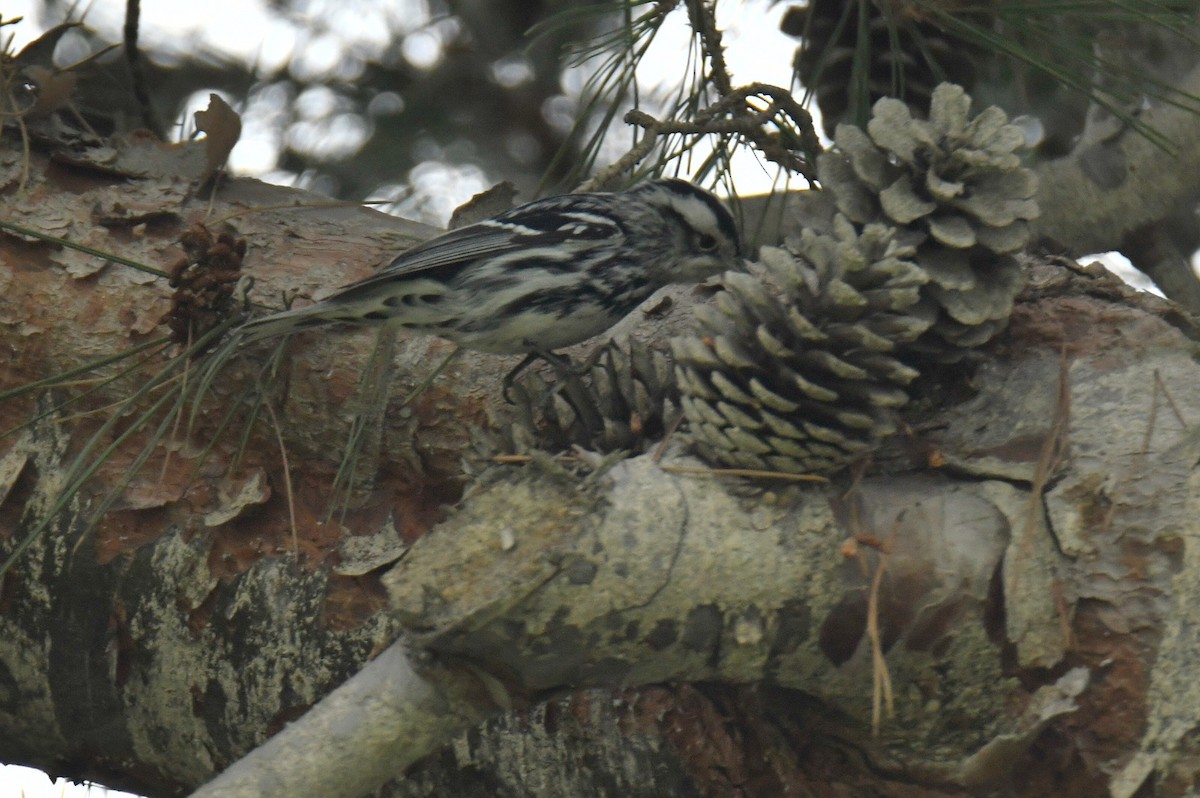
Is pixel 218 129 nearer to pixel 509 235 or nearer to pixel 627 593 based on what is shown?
pixel 509 235

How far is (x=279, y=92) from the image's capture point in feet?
13.1

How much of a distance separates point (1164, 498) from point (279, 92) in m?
3.14

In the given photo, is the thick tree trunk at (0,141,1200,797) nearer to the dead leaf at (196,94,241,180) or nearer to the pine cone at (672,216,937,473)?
the pine cone at (672,216,937,473)

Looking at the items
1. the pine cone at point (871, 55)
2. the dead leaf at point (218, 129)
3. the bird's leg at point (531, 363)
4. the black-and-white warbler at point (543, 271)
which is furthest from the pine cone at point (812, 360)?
the dead leaf at point (218, 129)

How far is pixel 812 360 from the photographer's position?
1522 mm

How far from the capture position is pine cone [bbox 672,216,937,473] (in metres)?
1.50

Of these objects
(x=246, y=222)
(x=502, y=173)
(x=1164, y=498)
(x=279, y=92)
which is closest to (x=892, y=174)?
(x=1164, y=498)

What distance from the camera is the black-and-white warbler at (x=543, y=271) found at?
2.16 meters

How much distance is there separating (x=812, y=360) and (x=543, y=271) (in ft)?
3.40

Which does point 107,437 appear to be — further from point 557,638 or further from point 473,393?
point 557,638

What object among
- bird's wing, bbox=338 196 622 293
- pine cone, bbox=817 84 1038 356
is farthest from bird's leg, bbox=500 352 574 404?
pine cone, bbox=817 84 1038 356

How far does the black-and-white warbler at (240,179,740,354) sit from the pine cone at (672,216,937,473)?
2.17 feet

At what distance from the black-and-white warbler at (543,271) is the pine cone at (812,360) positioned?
662mm

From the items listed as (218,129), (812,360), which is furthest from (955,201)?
(218,129)
